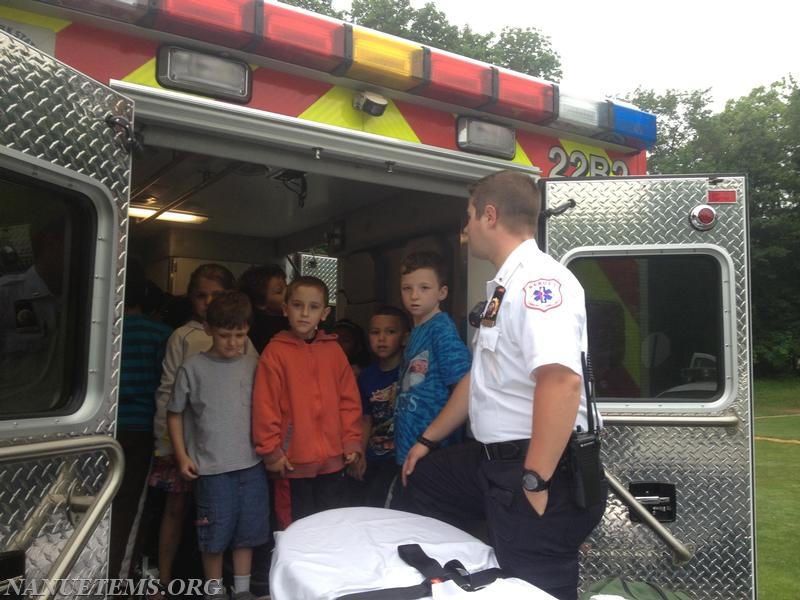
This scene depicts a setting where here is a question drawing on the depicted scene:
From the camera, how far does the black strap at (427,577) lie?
146cm

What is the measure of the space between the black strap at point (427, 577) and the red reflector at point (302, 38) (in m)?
1.42

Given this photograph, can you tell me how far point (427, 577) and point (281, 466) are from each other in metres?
1.46

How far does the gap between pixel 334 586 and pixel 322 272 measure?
181 inches

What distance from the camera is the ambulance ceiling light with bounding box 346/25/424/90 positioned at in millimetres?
2193

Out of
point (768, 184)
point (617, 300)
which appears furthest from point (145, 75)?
point (768, 184)

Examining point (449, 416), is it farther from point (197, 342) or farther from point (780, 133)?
point (780, 133)

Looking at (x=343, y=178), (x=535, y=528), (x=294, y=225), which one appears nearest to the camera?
(x=535, y=528)

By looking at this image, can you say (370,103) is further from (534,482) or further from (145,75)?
(534,482)

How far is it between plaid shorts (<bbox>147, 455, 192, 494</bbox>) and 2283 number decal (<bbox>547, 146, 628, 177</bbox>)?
80.6 inches

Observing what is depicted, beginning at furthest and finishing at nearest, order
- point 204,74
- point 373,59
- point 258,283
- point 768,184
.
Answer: point 768,184
point 258,283
point 373,59
point 204,74

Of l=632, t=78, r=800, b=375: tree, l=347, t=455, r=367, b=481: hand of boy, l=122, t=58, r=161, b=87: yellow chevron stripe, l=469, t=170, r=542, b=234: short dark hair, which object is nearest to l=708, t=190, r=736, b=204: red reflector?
l=469, t=170, r=542, b=234: short dark hair

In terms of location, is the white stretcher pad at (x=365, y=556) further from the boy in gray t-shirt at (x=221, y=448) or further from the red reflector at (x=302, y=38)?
the red reflector at (x=302, y=38)

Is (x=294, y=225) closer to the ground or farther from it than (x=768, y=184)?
closer to the ground

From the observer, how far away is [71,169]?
1.69 meters
